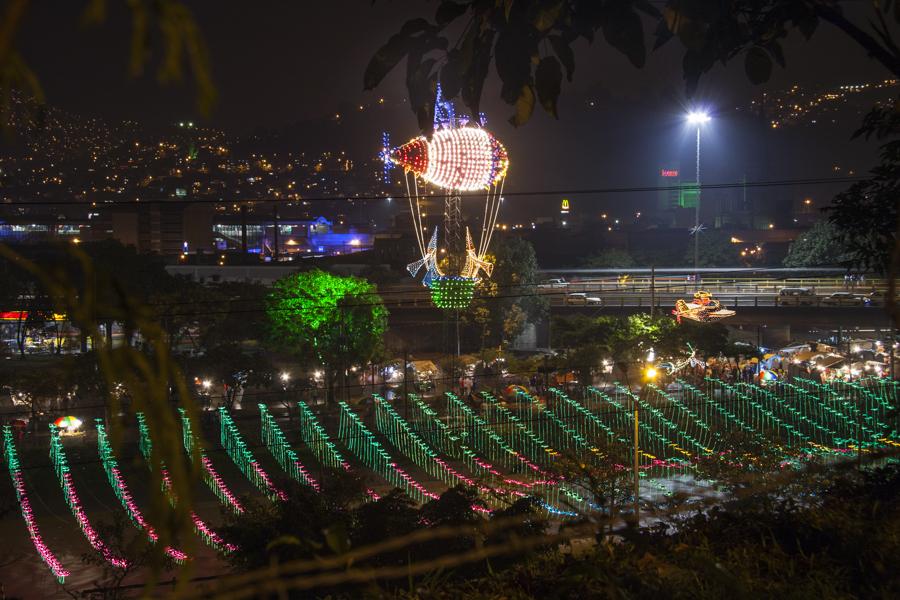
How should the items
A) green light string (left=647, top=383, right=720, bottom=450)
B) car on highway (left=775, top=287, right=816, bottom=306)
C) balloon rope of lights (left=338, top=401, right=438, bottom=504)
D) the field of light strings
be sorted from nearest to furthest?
the field of light strings
balloon rope of lights (left=338, top=401, right=438, bottom=504)
green light string (left=647, top=383, right=720, bottom=450)
car on highway (left=775, top=287, right=816, bottom=306)

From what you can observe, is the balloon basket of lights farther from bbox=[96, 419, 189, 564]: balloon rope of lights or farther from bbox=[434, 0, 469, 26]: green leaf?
bbox=[434, 0, 469, 26]: green leaf

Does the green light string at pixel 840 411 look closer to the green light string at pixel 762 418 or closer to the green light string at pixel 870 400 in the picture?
the green light string at pixel 870 400

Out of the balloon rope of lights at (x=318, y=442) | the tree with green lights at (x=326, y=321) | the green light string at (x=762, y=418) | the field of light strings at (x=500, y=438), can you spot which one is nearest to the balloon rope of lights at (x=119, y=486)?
the field of light strings at (x=500, y=438)

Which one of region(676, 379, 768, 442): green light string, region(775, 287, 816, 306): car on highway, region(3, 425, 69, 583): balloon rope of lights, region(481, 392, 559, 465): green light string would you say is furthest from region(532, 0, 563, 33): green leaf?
region(775, 287, 816, 306): car on highway

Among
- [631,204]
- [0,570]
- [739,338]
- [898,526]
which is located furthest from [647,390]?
[631,204]

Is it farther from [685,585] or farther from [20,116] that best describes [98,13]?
[685,585]

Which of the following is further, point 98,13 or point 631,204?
point 631,204
